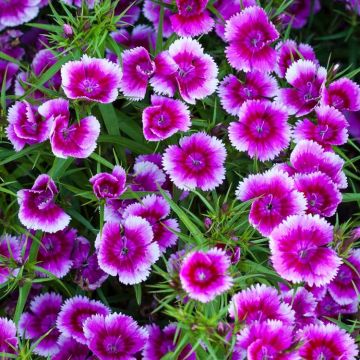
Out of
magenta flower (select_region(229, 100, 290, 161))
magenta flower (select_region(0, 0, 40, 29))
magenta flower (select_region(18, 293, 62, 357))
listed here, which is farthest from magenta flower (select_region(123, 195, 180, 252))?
magenta flower (select_region(0, 0, 40, 29))

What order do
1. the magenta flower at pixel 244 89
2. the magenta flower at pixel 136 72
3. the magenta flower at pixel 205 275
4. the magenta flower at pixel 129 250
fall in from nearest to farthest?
the magenta flower at pixel 205 275 < the magenta flower at pixel 129 250 < the magenta flower at pixel 136 72 < the magenta flower at pixel 244 89

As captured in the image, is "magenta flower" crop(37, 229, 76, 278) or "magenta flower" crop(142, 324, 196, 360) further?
"magenta flower" crop(37, 229, 76, 278)

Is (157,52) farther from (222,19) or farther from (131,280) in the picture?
(131,280)

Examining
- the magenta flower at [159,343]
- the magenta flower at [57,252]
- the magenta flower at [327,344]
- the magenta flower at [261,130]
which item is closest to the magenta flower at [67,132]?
the magenta flower at [57,252]

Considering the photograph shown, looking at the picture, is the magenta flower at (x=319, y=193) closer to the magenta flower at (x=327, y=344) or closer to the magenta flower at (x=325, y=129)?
the magenta flower at (x=325, y=129)

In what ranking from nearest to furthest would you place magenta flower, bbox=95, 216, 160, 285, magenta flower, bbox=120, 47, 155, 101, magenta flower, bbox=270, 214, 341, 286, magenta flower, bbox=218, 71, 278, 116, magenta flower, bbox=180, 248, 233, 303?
magenta flower, bbox=180, 248, 233, 303 → magenta flower, bbox=270, 214, 341, 286 → magenta flower, bbox=95, 216, 160, 285 → magenta flower, bbox=120, 47, 155, 101 → magenta flower, bbox=218, 71, 278, 116

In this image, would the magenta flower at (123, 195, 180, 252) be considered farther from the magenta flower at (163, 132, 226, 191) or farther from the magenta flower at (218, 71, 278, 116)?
the magenta flower at (218, 71, 278, 116)

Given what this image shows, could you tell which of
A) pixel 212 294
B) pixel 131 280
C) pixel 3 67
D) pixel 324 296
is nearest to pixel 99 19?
pixel 3 67

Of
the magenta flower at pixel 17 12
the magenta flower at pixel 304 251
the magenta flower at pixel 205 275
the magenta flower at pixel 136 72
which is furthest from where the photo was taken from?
the magenta flower at pixel 17 12
